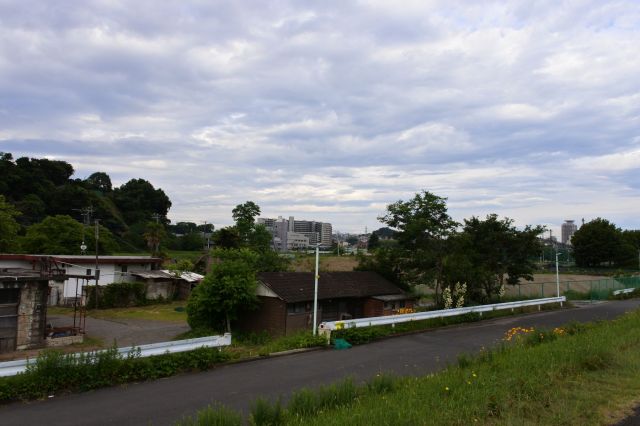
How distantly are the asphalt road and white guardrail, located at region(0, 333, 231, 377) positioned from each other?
96 cm

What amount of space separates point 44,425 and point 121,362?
8.83ft

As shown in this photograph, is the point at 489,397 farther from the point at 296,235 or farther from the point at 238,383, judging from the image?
the point at 296,235

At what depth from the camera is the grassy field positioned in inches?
1420

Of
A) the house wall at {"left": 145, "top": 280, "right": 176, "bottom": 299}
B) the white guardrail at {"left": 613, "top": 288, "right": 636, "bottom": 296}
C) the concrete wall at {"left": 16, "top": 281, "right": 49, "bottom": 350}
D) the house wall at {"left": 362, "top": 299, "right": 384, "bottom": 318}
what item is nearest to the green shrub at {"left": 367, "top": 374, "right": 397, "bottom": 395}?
the house wall at {"left": 362, "top": 299, "right": 384, "bottom": 318}

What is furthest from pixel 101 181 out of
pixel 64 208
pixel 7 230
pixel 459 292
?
pixel 459 292

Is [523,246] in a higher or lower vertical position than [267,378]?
higher

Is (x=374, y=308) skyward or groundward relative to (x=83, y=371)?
groundward

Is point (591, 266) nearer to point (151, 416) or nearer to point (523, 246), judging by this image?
point (523, 246)

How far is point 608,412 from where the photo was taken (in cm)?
659

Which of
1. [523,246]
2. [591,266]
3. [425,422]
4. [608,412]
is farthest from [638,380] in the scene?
[591,266]

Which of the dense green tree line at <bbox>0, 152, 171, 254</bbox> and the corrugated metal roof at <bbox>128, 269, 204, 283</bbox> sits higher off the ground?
the dense green tree line at <bbox>0, 152, 171, 254</bbox>

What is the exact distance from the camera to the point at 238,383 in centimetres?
1021

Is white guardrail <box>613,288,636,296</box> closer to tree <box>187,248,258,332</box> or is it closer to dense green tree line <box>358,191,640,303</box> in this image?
dense green tree line <box>358,191,640,303</box>

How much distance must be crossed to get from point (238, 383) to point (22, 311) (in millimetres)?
18193
